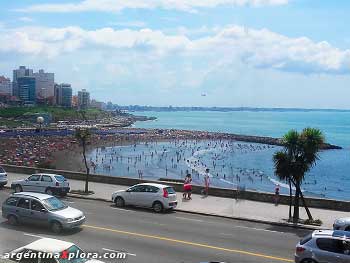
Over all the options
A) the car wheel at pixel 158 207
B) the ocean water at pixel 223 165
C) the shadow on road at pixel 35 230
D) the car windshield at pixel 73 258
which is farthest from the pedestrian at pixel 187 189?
the ocean water at pixel 223 165

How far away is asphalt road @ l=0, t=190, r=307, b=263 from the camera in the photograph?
15.6 metres

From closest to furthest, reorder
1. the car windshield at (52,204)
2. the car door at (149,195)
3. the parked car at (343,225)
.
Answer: the parked car at (343,225)
the car windshield at (52,204)
the car door at (149,195)

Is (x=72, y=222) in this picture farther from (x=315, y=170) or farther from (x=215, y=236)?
(x=315, y=170)

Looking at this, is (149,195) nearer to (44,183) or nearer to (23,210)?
(23,210)

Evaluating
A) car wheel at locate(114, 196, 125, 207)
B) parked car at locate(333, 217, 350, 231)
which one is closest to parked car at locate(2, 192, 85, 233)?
car wheel at locate(114, 196, 125, 207)

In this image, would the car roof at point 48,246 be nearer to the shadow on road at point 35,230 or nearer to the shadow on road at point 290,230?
the shadow on road at point 35,230

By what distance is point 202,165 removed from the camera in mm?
97625

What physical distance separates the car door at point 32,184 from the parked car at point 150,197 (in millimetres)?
5205

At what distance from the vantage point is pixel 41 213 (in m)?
18.5

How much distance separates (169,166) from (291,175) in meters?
73.7

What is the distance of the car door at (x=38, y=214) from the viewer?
18.4m

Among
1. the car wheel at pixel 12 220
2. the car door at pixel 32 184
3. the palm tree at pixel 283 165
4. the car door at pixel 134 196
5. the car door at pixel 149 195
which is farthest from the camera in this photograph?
the car door at pixel 32 184

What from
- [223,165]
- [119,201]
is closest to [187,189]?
[119,201]

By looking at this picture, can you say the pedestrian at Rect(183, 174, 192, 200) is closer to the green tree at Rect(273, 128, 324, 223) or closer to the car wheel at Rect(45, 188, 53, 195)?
the green tree at Rect(273, 128, 324, 223)
